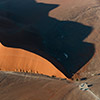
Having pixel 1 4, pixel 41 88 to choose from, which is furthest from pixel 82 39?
pixel 1 4

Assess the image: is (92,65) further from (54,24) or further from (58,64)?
(54,24)

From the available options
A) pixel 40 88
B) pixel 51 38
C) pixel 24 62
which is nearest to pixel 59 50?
pixel 51 38

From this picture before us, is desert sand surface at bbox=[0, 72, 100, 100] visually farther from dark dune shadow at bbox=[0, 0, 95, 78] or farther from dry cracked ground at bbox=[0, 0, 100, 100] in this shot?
dark dune shadow at bbox=[0, 0, 95, 78]

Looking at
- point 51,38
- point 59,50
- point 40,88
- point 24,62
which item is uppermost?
point 40,88

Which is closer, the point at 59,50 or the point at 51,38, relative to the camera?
the point at 59,50

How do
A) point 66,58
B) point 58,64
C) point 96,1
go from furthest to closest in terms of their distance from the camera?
1. point 96,1
2. point 66,58
3. point 58,64

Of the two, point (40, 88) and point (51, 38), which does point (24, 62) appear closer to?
point (40, 88)
